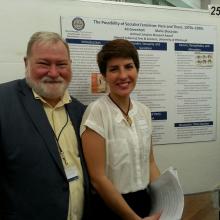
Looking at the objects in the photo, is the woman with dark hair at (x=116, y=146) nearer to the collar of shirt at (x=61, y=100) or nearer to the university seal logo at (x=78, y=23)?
the collar of shirt at (x=61, y=100)

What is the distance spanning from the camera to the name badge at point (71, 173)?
1649 mm

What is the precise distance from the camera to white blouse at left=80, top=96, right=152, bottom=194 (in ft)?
5.56

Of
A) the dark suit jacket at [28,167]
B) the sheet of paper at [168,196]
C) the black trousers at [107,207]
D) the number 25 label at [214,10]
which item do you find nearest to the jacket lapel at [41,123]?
the dark suit jacket at [28,167]

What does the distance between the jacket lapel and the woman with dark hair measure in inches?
6.3

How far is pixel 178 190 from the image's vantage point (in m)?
1.74

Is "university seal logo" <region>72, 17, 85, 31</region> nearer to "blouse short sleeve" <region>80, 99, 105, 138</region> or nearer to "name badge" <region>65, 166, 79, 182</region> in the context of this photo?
"blouse short sleeve" <region>80, 99, 105, 138</region>

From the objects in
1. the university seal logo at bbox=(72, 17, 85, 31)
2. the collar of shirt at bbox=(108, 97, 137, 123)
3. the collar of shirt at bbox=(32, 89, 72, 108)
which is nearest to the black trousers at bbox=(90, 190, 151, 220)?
the collar of shirt at bbox=(108, 97, 137, 123)

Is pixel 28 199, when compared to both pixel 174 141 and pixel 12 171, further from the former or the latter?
pixel 174 141

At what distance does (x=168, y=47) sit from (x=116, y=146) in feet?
3.07

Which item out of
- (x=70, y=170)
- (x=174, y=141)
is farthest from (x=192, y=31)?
(x=70, y=170)

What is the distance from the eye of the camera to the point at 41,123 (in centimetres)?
160

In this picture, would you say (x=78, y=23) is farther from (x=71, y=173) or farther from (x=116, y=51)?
(x=71, y=173)

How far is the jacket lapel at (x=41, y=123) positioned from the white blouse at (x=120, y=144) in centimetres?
18

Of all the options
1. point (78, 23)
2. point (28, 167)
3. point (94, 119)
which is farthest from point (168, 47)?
point (28, 167)
